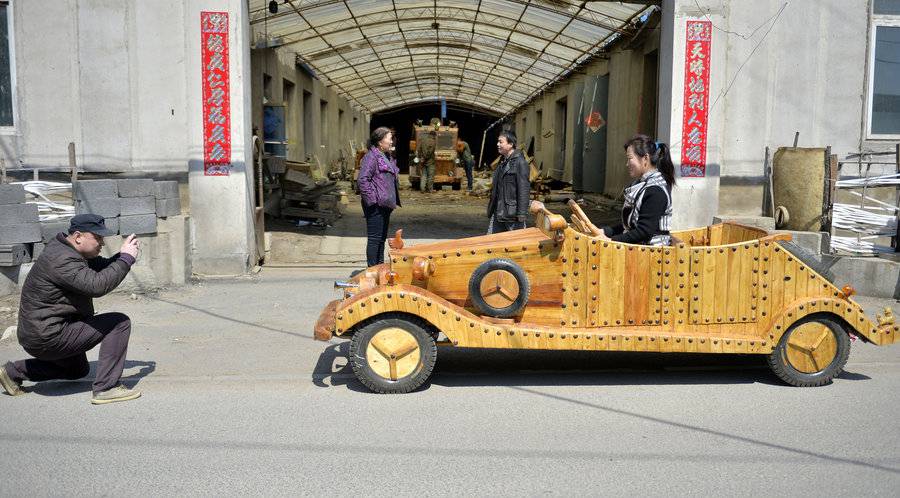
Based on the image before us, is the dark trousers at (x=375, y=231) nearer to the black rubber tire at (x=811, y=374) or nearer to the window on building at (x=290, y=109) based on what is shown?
the black rubber tire at (x=811, y=374)

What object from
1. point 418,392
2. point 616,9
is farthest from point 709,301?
point 616,9

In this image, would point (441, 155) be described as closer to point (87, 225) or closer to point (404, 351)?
point (404, 351)

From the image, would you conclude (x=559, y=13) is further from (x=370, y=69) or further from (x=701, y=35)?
(x=370, y=69)

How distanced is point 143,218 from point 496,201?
13.1 feet

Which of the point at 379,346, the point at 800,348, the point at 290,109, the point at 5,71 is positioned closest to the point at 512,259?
the point at 379,346

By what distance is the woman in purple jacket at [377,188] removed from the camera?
9016 mm

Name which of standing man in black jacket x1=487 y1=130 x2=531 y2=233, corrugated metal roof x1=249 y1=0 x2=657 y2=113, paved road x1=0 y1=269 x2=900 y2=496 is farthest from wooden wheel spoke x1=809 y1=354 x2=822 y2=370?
corrugated metal roof x1=249 y1=0 x2=657 y2=113

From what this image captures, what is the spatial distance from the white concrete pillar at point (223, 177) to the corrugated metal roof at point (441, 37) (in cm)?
418

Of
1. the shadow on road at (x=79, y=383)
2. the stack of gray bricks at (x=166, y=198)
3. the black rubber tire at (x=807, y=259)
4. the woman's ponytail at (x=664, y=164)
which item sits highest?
the woman's ponytail at (x=664, y=164)

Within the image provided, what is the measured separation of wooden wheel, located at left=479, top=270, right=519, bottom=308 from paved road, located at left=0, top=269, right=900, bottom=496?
640 millimetres

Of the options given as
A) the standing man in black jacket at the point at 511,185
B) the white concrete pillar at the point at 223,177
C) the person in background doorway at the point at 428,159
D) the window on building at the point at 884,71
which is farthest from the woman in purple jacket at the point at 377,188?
the person in background doorway at the point at 428,159

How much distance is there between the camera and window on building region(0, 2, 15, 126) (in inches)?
389

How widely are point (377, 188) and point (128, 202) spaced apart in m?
2.76

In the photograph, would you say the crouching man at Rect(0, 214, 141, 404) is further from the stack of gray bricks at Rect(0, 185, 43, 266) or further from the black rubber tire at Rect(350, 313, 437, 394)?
the stack of gray bricks at Rect(0, 185, 43, 266)
